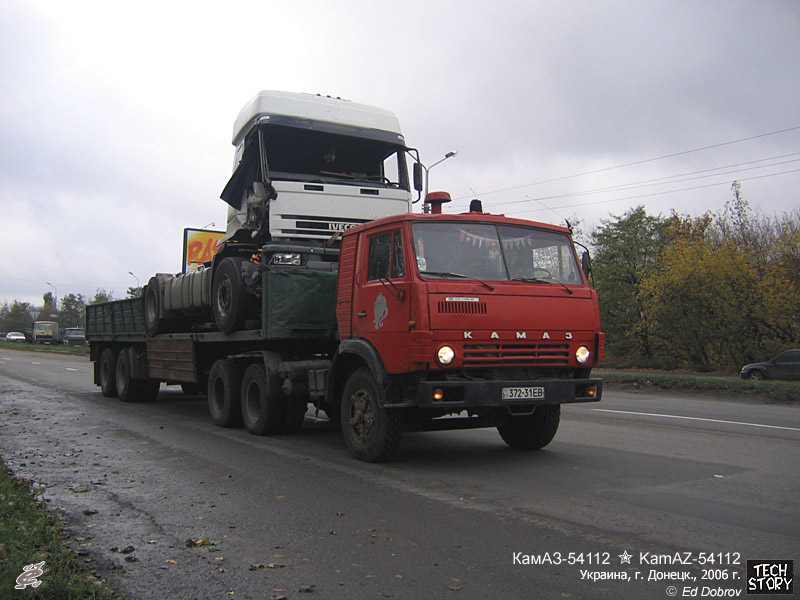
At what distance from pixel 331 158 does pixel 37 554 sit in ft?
24.7

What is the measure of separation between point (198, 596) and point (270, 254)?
19.3ft

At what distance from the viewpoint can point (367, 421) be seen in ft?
24.6

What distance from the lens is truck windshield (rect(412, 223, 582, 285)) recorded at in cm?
702

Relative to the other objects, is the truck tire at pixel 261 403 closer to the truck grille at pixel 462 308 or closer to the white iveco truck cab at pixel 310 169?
the white iveco truck cab at pixel 310 169

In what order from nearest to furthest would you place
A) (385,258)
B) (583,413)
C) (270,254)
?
(385,258), (270,254), (583,413)

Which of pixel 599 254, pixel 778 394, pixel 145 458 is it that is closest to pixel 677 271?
pixel 599 254

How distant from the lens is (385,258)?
730 centimetres

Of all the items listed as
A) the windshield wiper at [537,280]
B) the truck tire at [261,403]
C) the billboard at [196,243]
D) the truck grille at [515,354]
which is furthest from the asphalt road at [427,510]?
the billboard at [196,243]

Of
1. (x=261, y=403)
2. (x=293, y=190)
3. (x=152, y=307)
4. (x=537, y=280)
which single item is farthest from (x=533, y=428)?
(x=152, y=307)

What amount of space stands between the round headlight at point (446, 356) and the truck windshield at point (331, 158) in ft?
13.7

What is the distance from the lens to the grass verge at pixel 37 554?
3.66 m

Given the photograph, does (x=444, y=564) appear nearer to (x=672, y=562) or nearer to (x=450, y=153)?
(x=672, y=562)

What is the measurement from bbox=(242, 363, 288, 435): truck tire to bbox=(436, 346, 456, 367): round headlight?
3201 millimetres

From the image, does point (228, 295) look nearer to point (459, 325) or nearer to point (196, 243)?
point (459, 325)
